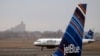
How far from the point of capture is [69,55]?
1570cm

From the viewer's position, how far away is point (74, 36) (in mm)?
15531

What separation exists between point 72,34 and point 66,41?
0.51 meters

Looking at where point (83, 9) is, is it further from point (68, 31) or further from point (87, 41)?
point (87, 41)

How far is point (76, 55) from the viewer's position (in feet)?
51.1

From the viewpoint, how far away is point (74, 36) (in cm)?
1553

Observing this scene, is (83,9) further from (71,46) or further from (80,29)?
(71,46)

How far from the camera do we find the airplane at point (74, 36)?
50.7 feet

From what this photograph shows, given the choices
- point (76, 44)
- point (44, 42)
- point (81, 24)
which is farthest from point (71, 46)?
point (44, 42)

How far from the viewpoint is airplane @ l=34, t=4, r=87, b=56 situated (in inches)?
609

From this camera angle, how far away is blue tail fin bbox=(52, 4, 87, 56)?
15461mm

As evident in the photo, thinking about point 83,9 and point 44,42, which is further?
point 44,42

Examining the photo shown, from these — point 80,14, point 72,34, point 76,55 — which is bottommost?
point 76,55

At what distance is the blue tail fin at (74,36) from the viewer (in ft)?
50.7

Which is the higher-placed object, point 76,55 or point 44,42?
point 44,42
